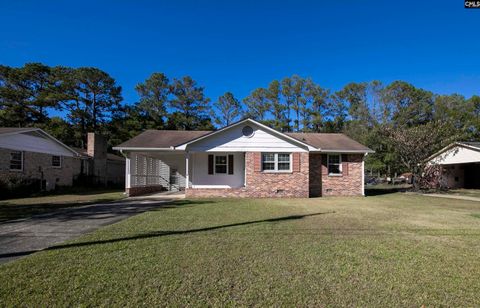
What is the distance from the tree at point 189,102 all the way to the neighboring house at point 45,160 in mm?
18612

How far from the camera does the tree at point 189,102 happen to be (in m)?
43.5

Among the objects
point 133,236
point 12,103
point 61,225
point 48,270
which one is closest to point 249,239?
point 133,236

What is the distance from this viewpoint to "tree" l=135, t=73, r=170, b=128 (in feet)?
142

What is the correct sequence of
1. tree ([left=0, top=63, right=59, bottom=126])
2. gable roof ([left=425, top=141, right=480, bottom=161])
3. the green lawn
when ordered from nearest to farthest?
the green lawn, gable roof ([left=425, top=141, right=480, bottom=161]), tree ([left=0, top=63, right=59, bottom=126])

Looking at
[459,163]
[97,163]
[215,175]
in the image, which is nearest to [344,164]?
[215,175]

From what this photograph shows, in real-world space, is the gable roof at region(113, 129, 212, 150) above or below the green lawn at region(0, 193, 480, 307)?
above

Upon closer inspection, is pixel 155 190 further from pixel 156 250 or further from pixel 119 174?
pixel 156 250

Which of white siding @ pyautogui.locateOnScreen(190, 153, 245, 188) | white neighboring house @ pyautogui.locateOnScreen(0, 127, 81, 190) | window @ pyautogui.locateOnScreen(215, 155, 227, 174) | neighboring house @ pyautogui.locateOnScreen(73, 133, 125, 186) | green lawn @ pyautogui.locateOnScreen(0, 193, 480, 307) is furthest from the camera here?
neighboring house @ pyautogui.locateOnScreen(73, 133, 125, 186)

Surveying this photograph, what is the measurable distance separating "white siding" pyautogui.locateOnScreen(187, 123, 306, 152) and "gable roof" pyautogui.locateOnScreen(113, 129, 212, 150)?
181cm

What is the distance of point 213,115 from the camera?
46.4m

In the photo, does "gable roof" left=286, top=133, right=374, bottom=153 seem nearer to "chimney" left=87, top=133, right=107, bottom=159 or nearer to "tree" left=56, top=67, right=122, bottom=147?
"chimney" left=87, top=133, right=107, bottom=159

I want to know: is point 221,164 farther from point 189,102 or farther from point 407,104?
point 407,104

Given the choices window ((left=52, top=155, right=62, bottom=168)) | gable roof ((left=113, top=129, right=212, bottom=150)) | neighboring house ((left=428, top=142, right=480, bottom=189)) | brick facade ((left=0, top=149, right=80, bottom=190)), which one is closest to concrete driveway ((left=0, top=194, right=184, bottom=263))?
gable roof ((left=113, top=129, right=212, bottom=150))

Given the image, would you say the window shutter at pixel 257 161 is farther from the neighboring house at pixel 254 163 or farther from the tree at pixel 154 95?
the tree at pixel 154 95
